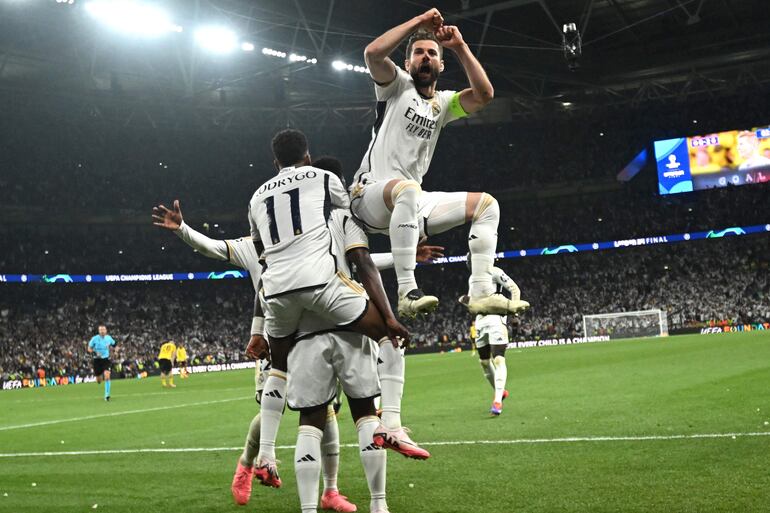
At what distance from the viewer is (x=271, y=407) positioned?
6.63m

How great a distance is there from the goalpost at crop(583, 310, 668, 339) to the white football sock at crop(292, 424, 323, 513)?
40774mm

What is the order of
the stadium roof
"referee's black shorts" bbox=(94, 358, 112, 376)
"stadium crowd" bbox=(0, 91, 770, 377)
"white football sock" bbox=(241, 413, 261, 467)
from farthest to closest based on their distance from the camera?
"stadium crowd" bbox=(0, 91, 770, 377)
the stadium roof
"referee's black shorts" bbox=(94, 358, 112, 376)
"white football sock" bbox=(241, 413, 261, 467)

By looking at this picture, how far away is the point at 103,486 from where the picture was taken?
7879 millimetres

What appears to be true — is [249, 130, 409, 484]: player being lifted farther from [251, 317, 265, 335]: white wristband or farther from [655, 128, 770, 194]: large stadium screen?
[655, 128, 770, 194]: large stadium screen

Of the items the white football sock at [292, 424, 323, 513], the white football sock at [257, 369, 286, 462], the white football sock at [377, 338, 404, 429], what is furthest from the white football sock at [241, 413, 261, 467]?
the white football sock at [292, 424, 323, 513]

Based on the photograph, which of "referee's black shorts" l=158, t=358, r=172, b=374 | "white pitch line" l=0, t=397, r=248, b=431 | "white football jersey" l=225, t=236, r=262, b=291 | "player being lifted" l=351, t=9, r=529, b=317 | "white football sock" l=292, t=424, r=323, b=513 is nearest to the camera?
"white football sock" l=292, t=424, r=323, b=513

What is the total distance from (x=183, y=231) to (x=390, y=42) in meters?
2.48

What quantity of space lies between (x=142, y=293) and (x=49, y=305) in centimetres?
594

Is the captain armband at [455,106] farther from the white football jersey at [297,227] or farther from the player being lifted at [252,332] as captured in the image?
the player being lifted at [252,332]

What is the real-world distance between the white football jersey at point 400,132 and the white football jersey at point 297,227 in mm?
715

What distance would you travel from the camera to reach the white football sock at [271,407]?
633 cm

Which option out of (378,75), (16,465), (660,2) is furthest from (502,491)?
(660,2)

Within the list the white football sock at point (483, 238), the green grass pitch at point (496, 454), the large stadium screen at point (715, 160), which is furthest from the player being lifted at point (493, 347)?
the large stadium screen at point (715, 160)

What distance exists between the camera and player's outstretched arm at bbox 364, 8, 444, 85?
566 centimetres
